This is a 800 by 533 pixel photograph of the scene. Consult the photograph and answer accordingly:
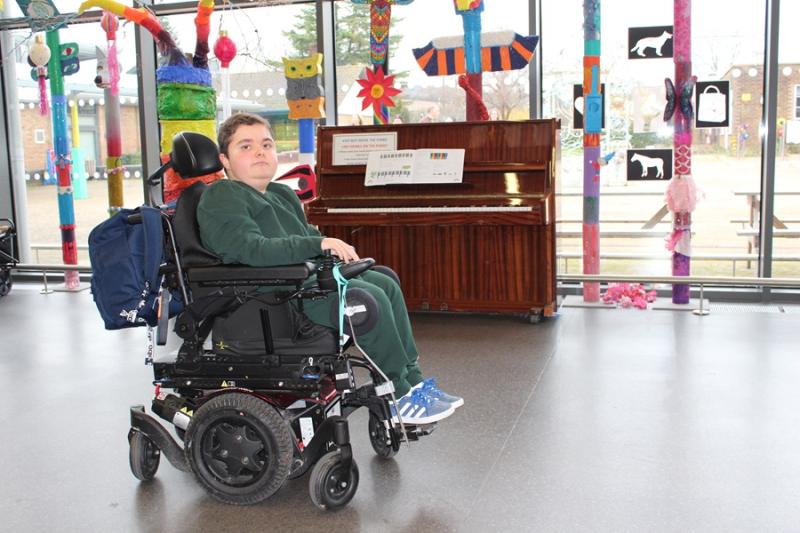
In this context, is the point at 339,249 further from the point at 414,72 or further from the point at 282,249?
the point at 414,72

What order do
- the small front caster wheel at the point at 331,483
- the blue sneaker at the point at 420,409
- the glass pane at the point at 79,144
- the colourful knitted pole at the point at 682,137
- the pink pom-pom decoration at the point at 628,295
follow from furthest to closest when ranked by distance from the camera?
the glass pane at the point at 79,144 → the pink pom-pom decoration at the point at 628,295 → the colourful knitted pole at the point at 682,137 → the blue sneaker at the point at 420,409 → the small front caster wheel at the point at 331,483

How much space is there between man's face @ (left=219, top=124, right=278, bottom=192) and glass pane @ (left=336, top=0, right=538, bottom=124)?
3.67 metres

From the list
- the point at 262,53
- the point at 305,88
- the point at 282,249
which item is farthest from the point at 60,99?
the point at 282,249

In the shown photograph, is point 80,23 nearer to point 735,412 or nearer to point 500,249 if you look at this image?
point 500,249

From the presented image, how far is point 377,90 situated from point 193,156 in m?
3.35

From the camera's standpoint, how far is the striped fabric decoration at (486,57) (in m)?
5.39

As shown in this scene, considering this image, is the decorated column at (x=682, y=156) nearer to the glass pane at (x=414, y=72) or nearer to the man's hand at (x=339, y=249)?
the glass pane at (x=414, y=72)

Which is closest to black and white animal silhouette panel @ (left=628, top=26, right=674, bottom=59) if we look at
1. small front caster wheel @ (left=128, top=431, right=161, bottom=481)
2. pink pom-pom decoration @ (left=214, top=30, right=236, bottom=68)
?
pink pom-pom decoration @ (left=214, top=30, right=236, bottom=68)

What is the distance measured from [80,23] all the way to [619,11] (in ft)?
14.2

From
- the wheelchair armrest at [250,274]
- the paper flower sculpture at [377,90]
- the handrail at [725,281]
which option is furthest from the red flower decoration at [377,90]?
the wheelchair armrest at [250,274]

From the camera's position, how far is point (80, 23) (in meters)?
7.08

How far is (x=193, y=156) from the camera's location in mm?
2604

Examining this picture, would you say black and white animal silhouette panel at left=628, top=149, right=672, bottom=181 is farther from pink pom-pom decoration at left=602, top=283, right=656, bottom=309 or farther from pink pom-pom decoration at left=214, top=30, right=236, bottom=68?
pink pom-pom decoration at left=214, top=30, right=236, bottom=68

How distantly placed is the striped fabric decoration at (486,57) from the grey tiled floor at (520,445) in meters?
1.80
